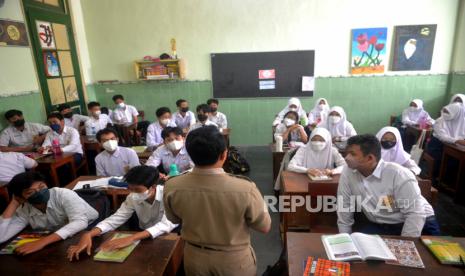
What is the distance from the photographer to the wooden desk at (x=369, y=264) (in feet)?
4.56

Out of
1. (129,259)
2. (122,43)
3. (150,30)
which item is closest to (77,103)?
(122,43)

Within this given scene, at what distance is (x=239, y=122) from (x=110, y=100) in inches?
120

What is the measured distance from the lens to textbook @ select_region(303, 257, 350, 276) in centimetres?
140

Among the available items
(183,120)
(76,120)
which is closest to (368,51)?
(183,120)

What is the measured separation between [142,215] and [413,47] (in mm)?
6228

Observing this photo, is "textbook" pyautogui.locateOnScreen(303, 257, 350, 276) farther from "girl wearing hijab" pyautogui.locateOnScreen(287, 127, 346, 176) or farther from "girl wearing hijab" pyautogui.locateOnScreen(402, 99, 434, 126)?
"girl wearing hijab" pyautogui.locateOnScreen(402, 99, 434, 126)

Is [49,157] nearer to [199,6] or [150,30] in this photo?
[150,30]

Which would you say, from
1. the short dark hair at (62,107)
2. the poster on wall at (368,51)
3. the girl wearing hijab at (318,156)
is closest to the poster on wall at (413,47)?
the poster on wall at (368,51)

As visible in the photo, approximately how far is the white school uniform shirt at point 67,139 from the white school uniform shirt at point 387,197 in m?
3.73

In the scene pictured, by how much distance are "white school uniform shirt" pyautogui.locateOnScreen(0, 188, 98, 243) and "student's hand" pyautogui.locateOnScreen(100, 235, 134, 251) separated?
34 cm

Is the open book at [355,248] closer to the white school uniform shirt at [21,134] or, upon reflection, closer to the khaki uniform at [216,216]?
the khaki uniform at [216,216]

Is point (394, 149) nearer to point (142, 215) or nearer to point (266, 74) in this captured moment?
point (142, 215)

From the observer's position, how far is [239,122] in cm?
664

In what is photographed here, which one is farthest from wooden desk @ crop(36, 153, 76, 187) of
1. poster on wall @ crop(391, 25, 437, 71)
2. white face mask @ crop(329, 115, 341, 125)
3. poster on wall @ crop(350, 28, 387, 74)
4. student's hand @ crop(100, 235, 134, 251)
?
poster on wall @ crop(391, 25, 437, 71)
